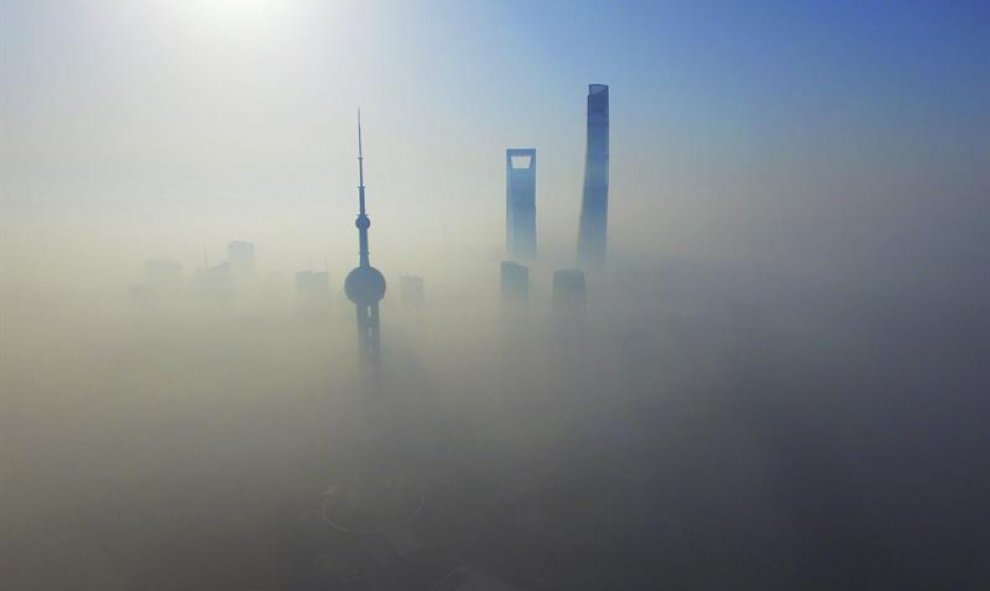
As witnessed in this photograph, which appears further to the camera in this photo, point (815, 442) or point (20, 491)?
point (815, 442)

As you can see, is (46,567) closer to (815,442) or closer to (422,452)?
(422,452)

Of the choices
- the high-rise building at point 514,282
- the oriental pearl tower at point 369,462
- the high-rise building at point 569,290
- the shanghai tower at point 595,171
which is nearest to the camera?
the oriental pearl tower at point 369,462

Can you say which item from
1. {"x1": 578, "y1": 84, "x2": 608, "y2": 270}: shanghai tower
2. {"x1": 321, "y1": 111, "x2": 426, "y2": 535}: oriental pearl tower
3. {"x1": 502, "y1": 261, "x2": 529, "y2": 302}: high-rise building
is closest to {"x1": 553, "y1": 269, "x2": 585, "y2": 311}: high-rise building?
{"x1": 502, "y1": 261, "x2": 529, "y2": 302}: high-rise building

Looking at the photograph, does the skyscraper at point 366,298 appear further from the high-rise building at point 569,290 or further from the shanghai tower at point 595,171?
the shanghai tower at point 595,171

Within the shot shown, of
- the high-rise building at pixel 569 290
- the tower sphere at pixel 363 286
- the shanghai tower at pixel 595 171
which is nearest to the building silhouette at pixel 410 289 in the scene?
the high-rise building at pixel 569 290

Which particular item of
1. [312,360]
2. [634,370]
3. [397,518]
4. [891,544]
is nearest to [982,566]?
[891,544]


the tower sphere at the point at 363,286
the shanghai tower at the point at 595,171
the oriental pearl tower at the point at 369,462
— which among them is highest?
the shanghai tower at the point at 595,171

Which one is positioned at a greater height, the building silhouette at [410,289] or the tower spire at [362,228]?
the tower spire at [362,228]
